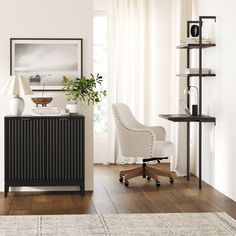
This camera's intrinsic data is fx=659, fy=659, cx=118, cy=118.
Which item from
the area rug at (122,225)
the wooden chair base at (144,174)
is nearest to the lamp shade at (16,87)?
the area rug at (122,225)

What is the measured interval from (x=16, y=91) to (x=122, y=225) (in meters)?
2.18

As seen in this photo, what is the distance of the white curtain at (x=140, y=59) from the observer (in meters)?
10.0

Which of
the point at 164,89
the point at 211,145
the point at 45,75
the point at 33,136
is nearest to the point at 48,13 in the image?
the point at 45,75

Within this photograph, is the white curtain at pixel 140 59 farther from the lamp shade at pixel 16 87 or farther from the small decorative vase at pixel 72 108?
the lamp shade at pixel 16 87

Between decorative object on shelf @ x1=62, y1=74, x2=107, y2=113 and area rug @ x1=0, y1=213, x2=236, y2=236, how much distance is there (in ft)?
5.58

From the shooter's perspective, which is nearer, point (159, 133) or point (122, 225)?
point (122, 225)

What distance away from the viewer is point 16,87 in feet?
23.2

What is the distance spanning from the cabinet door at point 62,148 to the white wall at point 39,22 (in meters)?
0.64

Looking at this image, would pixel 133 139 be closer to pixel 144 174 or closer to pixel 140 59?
pixel 144 174

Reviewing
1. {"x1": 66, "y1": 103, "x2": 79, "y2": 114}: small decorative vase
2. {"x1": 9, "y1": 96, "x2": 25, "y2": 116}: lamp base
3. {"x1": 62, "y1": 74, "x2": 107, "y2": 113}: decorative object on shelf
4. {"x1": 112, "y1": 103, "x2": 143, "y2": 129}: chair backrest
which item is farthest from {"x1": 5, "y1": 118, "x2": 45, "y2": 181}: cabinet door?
{"x1": 112, "y1": 103, "x2": 143, "y2": 129}: chair backrest

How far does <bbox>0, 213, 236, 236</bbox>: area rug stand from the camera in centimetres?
540

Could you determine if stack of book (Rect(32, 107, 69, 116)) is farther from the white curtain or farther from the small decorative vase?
the white curtain

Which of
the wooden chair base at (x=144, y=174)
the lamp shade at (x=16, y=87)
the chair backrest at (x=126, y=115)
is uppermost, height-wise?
the lamp shade at (x=16, y=87)

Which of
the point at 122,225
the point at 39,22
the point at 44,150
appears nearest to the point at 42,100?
the point at 44,150
